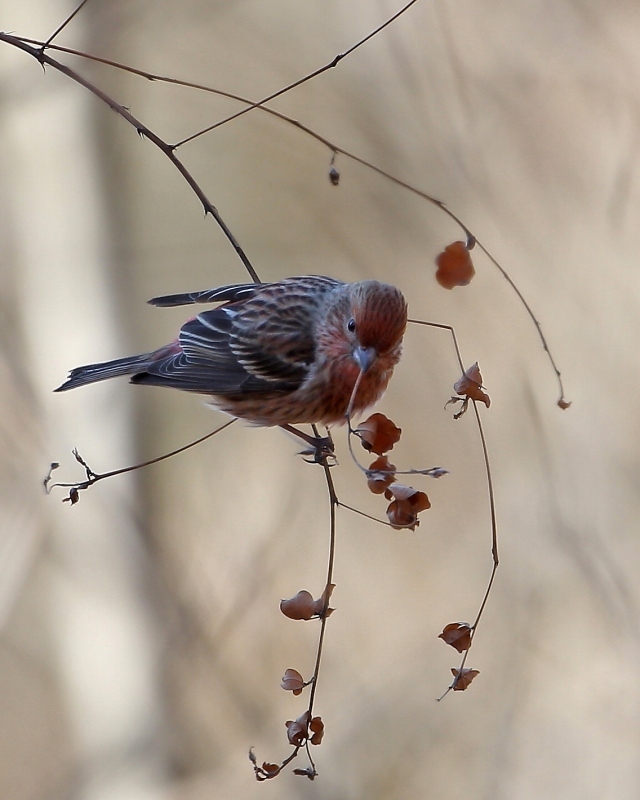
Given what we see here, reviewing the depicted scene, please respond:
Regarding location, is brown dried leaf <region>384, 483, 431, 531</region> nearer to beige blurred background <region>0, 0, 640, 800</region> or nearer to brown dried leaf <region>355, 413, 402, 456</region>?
brown dried leaf <region>355, 413, 402, 456</region>

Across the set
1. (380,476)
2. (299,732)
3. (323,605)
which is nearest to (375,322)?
(380,476)

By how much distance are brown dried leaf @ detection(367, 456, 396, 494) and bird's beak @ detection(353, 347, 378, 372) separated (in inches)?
21.2

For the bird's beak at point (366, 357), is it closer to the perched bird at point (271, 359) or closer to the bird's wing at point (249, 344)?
the perched bird at point (271, 359)

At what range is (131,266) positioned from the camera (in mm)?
5176

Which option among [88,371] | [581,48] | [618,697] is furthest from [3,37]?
[618,697]

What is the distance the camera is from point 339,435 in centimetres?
455

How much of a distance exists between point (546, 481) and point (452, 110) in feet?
6.77

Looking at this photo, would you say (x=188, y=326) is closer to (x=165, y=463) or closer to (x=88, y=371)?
(x=88, y=371)

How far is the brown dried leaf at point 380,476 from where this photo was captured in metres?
1.68

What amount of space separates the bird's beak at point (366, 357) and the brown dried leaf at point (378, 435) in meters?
0.52

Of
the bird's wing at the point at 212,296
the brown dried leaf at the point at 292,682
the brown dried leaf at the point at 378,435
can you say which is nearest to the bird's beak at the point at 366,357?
the brown dried leaf at the point at 378,435

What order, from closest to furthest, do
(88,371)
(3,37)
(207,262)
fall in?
1. (3,37)
2. (88,371)
3. (207,262)

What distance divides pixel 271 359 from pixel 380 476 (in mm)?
1175

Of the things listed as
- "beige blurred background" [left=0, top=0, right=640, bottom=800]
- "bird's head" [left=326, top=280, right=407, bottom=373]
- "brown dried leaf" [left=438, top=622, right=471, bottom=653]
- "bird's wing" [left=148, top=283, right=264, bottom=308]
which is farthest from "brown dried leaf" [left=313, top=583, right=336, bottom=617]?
"beige blurred background" [left=0, top=0, right=640, bottom=800]
